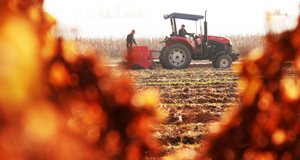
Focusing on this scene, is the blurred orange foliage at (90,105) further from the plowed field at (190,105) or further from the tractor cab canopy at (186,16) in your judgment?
the tractor cab canopy at (186,16)

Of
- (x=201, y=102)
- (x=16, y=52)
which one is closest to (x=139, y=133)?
(x=16, y=52)

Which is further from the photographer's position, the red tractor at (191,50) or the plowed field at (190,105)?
the red tractor at (191,50)

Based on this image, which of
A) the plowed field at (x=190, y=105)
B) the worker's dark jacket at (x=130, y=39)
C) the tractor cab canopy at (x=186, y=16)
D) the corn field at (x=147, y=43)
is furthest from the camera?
the corn field at (x=147, y=43)

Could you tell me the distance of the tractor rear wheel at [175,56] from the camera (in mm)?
10836

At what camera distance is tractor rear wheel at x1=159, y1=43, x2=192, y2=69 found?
1084 centimetres

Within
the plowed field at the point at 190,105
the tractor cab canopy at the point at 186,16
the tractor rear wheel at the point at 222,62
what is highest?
the tractor cab canopy at the point at 186,16

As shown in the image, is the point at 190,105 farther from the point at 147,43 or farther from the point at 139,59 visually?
the point at 147,43

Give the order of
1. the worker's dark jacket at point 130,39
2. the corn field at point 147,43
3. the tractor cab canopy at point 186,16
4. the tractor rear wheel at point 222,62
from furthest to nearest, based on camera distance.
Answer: the corn field at point 147,43, the tractor rear wheel at point 222,62, the tractor cab canopy at point 186,16, the worker's dark jacket at point 130,39

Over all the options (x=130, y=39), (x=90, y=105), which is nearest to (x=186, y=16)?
(x=130, y=39)

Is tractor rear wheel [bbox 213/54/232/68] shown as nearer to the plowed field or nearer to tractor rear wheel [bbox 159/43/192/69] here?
tractor rear wheel [bbox 159/43/192/69]

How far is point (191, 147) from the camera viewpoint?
10.4 ft

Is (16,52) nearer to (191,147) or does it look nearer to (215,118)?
(191,147)

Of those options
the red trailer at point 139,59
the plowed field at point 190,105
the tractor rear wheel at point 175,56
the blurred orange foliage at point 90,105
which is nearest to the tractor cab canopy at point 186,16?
the tractor rear wheel at point 175,56

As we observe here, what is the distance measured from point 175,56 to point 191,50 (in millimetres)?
688
